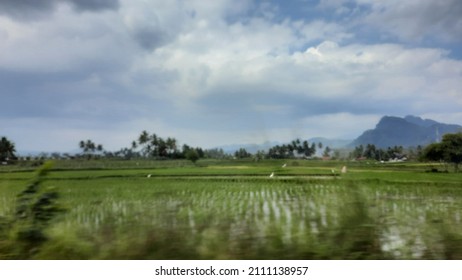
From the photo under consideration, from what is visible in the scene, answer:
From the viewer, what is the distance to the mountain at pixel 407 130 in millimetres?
5027

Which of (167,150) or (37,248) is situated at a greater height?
(167,150)

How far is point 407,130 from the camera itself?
5.47 metres

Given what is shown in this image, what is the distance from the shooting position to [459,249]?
297 cm

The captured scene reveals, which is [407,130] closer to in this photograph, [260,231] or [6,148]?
[260,231]

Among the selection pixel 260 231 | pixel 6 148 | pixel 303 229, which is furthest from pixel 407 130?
pixel 6 148

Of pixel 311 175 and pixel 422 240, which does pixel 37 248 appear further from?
pixel 311 175

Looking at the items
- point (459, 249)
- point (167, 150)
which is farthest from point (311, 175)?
point (459, 249)

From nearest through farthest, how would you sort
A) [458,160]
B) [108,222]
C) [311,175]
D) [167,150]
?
[108,222]
[458,160]
[311,175]
[167,150]

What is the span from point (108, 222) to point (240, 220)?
1.20 m

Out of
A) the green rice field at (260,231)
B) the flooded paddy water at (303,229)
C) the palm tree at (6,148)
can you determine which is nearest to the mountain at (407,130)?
the green rice field at (260,231)

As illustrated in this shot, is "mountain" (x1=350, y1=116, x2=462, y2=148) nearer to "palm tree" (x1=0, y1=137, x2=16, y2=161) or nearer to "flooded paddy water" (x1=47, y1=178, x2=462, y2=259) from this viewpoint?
"flooded paddy water" (x1=47, y1=178, x2=462, y2=259)

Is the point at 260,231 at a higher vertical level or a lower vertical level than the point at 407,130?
lower

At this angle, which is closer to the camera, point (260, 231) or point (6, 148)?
point (260, 231)
